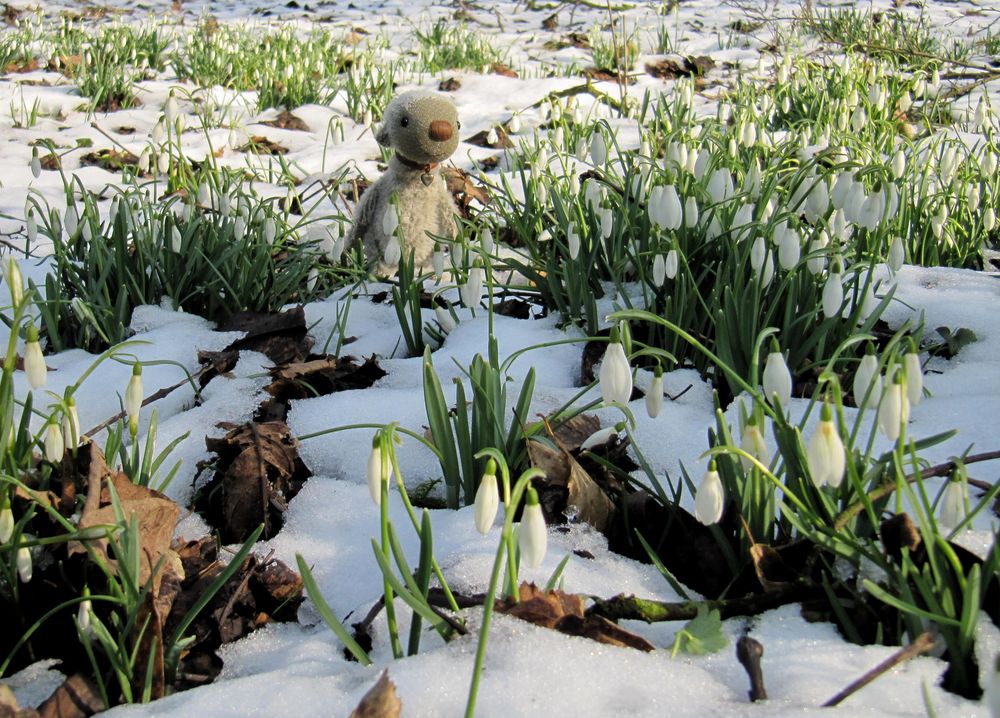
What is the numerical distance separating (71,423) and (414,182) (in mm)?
1799

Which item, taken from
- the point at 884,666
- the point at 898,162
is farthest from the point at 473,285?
the point at 898,162

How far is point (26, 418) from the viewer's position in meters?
1.57

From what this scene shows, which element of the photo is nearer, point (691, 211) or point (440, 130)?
point (691, 211)

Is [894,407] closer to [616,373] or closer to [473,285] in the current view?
[616,373]

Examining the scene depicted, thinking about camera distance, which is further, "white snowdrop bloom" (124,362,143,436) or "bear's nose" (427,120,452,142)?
"bear's nose" (427,120,452,142)

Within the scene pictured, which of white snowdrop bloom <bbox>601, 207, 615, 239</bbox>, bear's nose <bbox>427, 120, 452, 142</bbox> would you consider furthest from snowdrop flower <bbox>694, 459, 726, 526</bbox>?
bear's nose <bbox>427, 120, 452, 142</bbox>

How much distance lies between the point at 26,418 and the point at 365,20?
8785mm

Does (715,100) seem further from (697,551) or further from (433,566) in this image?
(433,566)

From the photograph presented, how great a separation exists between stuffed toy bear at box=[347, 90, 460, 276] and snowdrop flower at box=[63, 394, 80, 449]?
1.52m

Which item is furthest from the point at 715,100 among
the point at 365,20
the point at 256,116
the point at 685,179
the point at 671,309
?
the point at 365,20

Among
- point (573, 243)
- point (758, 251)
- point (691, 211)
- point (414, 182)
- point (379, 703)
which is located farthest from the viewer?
point (414, 182)

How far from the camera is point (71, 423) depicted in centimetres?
143

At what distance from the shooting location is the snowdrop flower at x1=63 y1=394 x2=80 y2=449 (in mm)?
1393

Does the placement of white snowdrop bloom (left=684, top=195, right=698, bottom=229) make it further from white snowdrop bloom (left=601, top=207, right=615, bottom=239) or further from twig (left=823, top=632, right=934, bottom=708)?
twig (left=823, top=632, right=934, bottom=708)
